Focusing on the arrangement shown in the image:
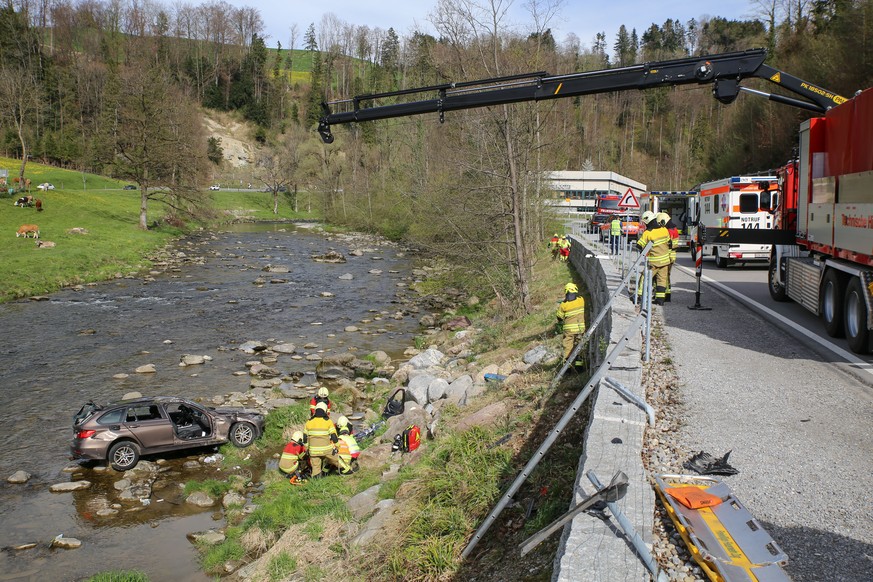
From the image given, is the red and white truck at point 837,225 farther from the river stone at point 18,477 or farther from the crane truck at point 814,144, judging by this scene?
the river stone at point 18,477

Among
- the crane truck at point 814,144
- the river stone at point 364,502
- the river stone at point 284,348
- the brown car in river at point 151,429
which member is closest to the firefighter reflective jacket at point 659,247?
the crane truck at point 814,144

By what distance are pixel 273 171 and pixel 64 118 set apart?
1075 inches

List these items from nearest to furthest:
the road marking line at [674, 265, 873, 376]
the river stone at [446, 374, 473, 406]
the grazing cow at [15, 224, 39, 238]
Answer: the road marking line at [674, 265, 873, 376], the river stone at [446, 374, 473, 406], the grazing cow at [15, 224, 39, 238]

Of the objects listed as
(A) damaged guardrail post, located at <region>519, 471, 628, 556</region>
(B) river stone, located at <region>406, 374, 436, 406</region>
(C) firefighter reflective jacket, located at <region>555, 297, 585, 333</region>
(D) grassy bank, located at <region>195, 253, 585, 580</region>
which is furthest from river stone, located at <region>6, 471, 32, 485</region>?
(A) damaged guardrail post, located at <region>519, 471, 628, 556</region>

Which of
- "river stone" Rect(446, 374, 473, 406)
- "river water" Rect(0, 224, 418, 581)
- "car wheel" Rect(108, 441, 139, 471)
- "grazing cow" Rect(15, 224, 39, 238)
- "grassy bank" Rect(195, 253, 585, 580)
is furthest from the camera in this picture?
"grazing cow" Rect(15, 224, 39, 238)

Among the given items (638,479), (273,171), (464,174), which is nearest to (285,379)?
(464,174)

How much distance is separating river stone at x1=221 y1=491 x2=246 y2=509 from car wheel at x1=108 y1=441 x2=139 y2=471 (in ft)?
8.37

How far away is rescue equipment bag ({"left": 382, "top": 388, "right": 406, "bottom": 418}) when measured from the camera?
1468 centimetres

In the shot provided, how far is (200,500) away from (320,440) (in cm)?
237

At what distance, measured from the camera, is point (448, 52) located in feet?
68.3

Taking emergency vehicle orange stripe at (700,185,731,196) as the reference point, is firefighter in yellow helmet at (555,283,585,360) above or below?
below

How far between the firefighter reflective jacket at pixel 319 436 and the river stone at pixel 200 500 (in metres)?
1.95

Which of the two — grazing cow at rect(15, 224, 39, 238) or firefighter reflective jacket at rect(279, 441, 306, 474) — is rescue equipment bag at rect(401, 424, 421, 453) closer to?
firefighter reflective jacket at rect(279, 441, 306, 474)

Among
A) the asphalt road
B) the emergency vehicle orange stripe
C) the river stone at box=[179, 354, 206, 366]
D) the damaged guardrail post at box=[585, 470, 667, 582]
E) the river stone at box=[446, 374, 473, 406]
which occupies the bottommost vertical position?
the river stone at box=[179, 354, 206, 366]
